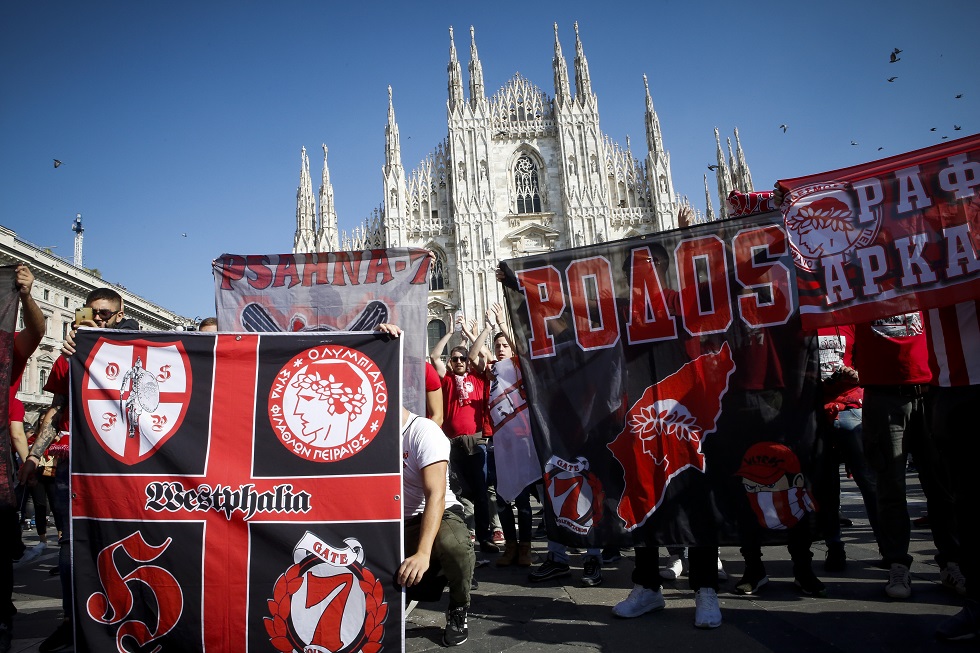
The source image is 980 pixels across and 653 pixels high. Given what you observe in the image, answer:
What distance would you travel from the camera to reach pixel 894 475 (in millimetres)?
3928

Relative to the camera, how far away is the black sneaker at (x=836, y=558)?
4.47 meters

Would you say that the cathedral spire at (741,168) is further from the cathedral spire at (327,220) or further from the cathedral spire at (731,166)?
the cathedral spire at (327,220)

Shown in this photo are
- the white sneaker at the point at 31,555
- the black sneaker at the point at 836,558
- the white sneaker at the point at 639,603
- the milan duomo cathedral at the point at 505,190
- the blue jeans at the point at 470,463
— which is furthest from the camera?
the milan duomo cathedral at the point at 505,190

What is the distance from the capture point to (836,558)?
448 centimetres

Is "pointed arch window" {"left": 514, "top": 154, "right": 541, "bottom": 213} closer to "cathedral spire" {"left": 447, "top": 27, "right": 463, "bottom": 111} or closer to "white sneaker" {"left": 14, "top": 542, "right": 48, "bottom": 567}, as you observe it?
"cathedral spire" {"left": 447, "top": 27, "right": 463, "bottom": 111}

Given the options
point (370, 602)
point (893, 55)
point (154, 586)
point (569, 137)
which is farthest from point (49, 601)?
point (569, 137)

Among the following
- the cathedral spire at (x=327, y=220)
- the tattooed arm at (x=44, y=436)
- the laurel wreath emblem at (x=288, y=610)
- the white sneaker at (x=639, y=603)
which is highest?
the cathedral spire at (x=327, y=220)

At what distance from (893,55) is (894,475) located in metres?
15.5

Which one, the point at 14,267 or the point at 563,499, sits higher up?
the point at 14,267

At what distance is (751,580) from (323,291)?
160 inches

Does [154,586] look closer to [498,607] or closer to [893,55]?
[498,607]

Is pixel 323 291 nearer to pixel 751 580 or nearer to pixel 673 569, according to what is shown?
pixel 673 569


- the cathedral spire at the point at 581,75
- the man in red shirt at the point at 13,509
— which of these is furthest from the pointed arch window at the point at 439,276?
the man in red shirt at the point at 13,509

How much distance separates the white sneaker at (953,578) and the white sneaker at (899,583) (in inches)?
8.0
